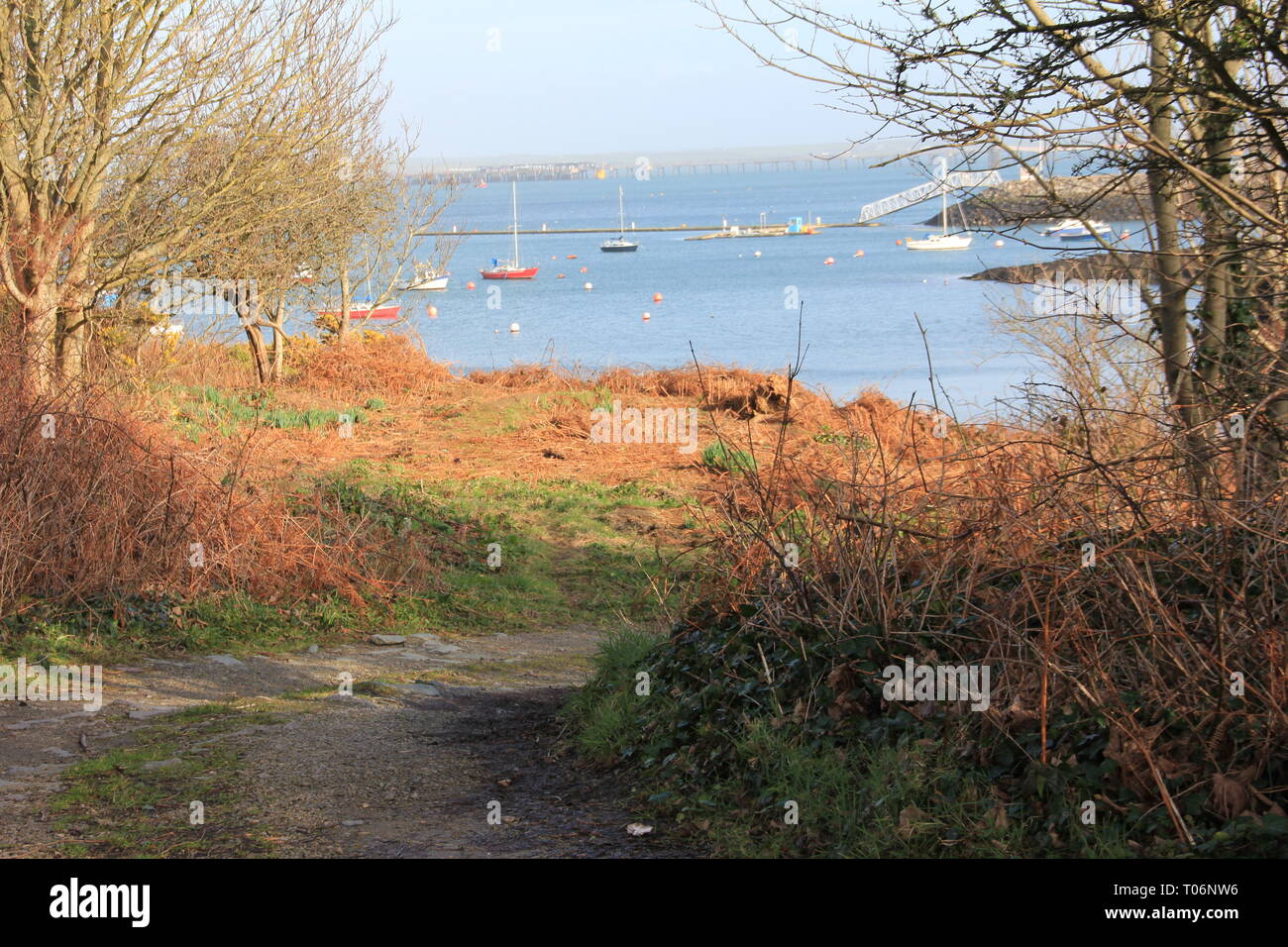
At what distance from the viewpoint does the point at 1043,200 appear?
752 cm

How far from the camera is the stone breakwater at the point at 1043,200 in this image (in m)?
6.70

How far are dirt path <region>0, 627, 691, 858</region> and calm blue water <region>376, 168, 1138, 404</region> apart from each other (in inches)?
163

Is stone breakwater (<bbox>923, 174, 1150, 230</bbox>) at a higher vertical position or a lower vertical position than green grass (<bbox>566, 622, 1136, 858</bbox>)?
higher

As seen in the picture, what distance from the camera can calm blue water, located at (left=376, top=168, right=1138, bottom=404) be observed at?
130 feet

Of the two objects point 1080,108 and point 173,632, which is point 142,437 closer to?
point 173,632

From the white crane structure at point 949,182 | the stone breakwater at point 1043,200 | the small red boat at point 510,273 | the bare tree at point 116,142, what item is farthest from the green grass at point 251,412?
the small red boat at point 510,273

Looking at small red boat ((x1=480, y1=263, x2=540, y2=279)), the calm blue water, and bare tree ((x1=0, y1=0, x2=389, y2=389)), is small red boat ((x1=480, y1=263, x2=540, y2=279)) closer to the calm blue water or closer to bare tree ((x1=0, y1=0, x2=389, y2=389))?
the calm blue water

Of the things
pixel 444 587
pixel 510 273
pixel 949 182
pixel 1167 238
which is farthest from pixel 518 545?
pixel 510 273

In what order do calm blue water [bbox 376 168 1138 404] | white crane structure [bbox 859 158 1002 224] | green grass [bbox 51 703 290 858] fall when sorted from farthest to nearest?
calm blue water [bbox 376 168 1138 404] < white crane structure [bbox 859 158 1002 224] < green grass [bbox 51 703 290 858]

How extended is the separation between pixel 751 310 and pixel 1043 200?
58693 millimetres

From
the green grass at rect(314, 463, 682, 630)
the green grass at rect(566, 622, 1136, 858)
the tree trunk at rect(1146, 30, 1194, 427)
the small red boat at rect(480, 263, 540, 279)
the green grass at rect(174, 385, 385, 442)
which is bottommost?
the green grass at rect(314, 463, 682, 630)

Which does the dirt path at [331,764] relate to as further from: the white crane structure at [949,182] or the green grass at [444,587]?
the white crane structure at [949,182]

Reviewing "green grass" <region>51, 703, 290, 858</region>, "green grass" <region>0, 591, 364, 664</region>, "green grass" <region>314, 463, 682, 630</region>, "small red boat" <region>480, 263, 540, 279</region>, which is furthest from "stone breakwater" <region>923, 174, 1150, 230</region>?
"small red boat" <region>480, 263, 540, 279</region>
